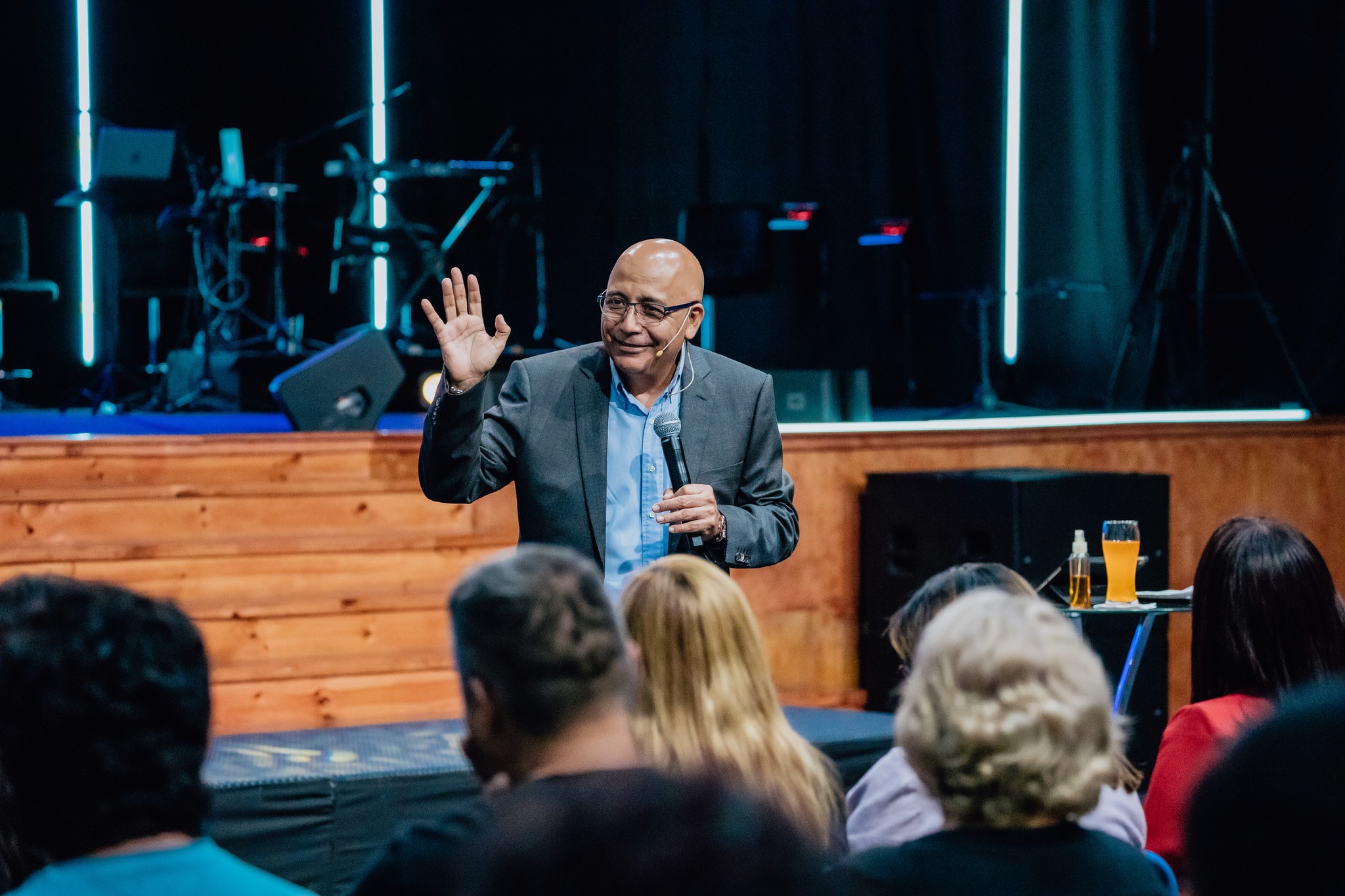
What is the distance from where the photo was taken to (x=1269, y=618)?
224 cm

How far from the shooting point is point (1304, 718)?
0.65m

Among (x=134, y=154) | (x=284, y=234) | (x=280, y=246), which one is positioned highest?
(x=134, y=154)

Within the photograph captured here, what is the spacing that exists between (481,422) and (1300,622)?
53.8 inches

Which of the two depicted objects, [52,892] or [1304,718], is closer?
[1304,718]

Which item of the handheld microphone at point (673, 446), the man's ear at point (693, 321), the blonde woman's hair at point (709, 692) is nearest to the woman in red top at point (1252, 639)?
the blonde woman's hair at point (709, 692)

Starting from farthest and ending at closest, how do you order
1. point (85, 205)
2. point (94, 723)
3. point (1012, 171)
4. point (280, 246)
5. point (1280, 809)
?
point (85, 205) → point (1012, 171) → point (280, 246) → point (94, 723) → point (1280, 809)

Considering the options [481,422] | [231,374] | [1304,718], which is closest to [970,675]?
[1304,718]

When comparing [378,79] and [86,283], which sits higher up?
[378,79]

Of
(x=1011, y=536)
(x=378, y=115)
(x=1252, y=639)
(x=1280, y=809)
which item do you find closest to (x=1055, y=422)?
(x=1011, y=536)

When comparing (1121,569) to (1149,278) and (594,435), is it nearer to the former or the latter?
(594,435)

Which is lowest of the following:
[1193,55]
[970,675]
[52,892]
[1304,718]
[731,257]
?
[52,892]

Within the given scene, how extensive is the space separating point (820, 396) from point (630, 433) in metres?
3.77

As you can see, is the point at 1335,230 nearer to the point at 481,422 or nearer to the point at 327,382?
the point at 327,382

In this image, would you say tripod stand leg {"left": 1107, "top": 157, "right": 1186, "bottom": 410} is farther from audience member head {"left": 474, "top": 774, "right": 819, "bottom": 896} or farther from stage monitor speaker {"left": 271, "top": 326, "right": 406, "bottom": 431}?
audience member head {"left": 474, "top": 774, "right": 819, "bottom": 896}
